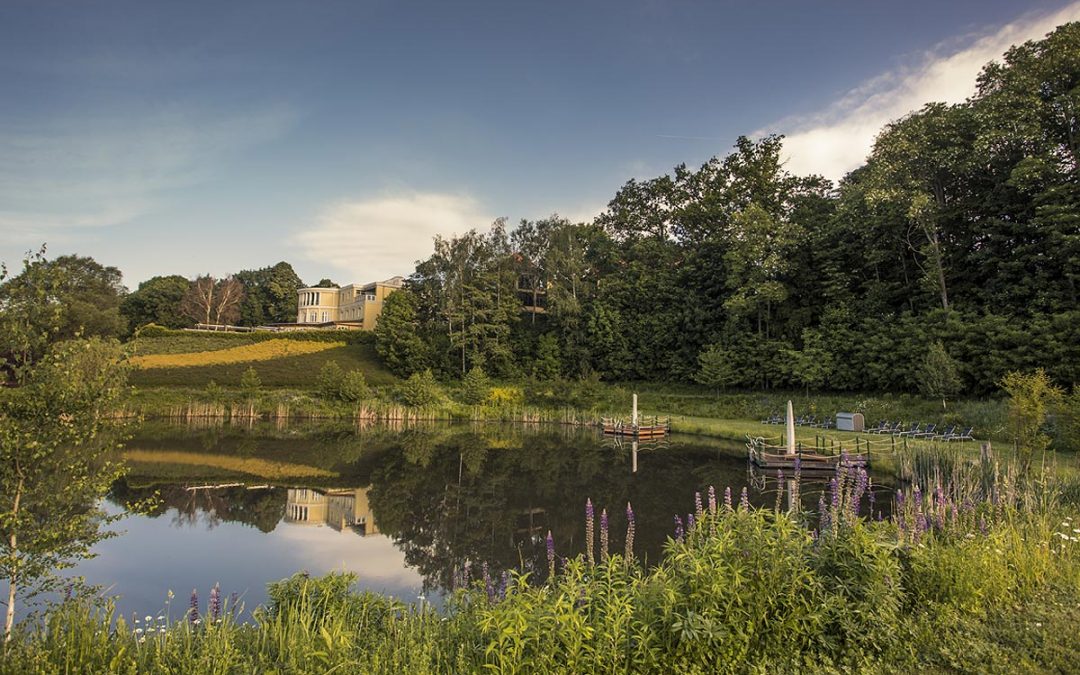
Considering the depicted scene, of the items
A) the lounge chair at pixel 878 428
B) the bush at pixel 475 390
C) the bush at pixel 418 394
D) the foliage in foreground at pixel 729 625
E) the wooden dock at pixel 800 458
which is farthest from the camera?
the bush at pixel 475 390

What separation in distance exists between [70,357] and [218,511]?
9.15 meters

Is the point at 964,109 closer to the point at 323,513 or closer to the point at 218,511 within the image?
the point at 323,513

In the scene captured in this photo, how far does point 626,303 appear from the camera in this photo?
4694 cm

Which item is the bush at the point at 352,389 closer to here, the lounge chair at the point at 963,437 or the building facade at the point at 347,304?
the building facade at the point at 347,304

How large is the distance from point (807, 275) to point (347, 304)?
54247 millimetres

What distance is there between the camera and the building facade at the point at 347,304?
61250 mm

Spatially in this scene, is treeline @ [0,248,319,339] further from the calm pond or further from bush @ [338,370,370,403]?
the calm pond

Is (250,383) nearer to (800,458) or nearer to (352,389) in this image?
(352,389)

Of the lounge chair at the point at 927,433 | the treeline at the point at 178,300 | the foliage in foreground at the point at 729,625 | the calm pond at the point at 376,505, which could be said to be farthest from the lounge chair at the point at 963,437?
the treeline at the point at 178,300

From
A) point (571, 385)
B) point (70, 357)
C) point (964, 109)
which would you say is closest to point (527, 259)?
point (571, 385)

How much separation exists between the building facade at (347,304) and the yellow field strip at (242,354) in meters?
8.74

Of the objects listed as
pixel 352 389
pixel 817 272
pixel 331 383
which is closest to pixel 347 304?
pixel 331 383

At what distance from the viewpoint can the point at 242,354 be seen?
4656cm

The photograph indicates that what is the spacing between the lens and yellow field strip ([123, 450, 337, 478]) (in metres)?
16.9
